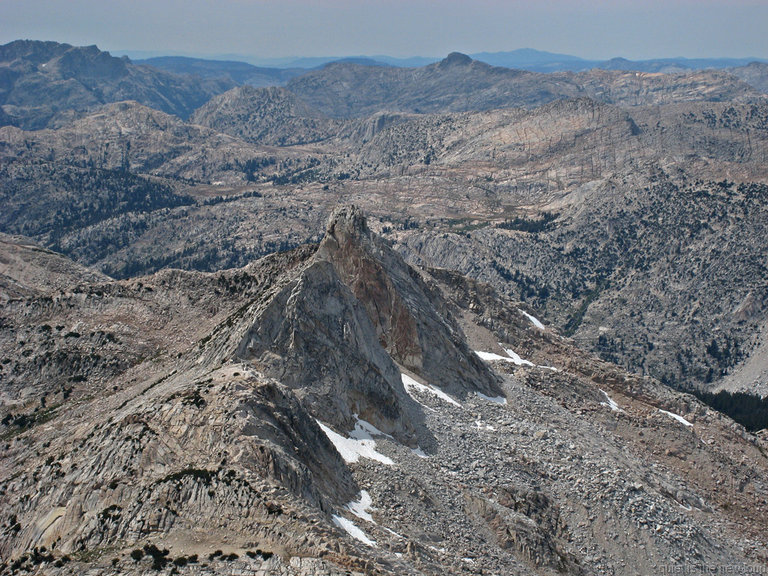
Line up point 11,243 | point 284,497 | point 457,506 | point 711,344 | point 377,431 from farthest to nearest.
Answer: point 711,344 < point 11,243 < point 377,431 < point 457,506 < point 284,497

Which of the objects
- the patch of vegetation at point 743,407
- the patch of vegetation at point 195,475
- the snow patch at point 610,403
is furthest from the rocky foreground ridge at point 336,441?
the patch of vegetation at point 743,407

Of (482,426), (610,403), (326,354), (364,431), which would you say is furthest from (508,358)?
(326,354)

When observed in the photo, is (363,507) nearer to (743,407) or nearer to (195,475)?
(195,475)

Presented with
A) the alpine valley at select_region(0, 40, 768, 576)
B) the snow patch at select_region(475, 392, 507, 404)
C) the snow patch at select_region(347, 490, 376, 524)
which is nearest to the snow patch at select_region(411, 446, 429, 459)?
the alpine valley at select_region(0, 40, 768, 576)

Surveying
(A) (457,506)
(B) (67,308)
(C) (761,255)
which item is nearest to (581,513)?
(A) (457,506)

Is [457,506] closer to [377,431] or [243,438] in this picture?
[377,431]

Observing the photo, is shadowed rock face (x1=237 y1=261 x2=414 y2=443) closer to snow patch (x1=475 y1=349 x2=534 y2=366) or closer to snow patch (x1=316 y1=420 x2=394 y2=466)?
snow patch (x1=316 y1=420 x2=394 y2=466)
